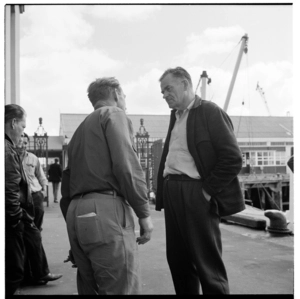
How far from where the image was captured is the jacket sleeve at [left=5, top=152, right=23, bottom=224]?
2016mm

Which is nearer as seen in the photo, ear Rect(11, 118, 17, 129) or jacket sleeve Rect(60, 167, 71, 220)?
jacket sleeve Rect(60, 167, 71, 220)

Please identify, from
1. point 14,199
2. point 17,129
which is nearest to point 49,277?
point 14,199

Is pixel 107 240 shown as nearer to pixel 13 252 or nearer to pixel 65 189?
pixel 65 189

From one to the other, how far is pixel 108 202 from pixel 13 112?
95cm

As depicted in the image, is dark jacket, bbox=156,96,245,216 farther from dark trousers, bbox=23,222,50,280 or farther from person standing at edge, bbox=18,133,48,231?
dark trousers, bbox=23,222,50,280

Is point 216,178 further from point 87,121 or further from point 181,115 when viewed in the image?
point 87,121

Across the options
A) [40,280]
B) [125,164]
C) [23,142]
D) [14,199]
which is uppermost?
[23,142]

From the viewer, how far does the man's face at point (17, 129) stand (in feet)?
6.91

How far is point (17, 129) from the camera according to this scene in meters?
2.11

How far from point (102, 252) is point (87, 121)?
0.61 metres

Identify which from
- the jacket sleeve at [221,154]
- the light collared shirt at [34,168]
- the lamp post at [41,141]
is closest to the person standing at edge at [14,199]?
the lamp post at [41,141]

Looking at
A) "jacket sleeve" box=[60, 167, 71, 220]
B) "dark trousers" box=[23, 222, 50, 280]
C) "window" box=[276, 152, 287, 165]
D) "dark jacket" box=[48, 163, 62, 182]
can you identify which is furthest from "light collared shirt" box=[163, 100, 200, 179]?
"dark trousers" box=[23, 222, 50, 280]

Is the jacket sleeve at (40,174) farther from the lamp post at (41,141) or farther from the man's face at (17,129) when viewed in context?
the man's face at (17,129)

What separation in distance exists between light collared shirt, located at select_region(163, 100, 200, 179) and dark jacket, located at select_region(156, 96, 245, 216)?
29mm
